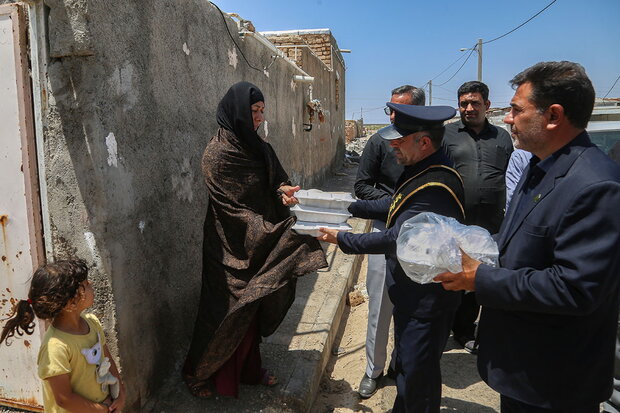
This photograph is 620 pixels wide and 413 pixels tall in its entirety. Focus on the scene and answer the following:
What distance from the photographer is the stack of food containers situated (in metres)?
2.31

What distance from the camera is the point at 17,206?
2199 millimetres

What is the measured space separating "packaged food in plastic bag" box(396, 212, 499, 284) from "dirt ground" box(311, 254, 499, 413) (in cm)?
176

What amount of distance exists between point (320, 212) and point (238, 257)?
62 cm

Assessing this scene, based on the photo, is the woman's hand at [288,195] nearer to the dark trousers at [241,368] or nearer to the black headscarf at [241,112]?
the black headscarf at [241,112]

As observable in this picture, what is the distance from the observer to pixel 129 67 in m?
2.36

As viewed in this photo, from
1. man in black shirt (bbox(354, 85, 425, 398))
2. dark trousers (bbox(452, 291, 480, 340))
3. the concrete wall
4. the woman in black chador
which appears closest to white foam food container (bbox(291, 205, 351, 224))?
the woman in black chador

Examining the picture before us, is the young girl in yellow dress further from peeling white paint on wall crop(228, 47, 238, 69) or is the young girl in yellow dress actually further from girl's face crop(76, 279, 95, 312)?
peeling white paint on wall crop(228, 47, 238, 69)

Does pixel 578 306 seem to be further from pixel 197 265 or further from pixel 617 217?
pixel 197 265

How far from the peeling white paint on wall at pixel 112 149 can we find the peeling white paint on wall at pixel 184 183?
64 cm

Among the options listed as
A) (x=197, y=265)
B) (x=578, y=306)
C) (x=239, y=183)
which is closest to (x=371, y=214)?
(x=239, y=183)

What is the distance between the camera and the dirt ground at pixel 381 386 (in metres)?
2.98

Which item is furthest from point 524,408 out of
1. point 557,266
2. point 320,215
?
point 320,215

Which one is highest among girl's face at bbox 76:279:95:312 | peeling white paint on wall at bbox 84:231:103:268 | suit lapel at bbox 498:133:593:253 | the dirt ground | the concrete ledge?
suit lapel at bbox 498:133:593:253

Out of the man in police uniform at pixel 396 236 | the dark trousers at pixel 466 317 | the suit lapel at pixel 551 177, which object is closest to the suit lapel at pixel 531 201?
the suit lapel at pixel 551 177
